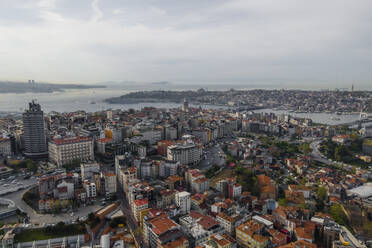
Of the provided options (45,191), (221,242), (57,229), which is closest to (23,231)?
(57,229)

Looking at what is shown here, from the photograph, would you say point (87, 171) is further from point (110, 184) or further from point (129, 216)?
point (129, 216)

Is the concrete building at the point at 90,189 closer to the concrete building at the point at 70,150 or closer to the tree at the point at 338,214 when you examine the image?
the concrete building at the point at 70,150

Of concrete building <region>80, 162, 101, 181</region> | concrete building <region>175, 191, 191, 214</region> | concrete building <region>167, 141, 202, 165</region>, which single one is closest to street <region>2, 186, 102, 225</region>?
concrete building <region>80, 162, 101, 181</region>

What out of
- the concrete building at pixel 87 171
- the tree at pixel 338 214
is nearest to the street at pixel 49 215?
the concrete building at pixel 87 171

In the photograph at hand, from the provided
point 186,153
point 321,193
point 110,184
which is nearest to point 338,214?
point 321,193

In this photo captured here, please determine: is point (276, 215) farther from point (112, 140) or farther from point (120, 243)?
point (112, 140)

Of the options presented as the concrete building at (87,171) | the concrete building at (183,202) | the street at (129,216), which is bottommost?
the street at (129,216)

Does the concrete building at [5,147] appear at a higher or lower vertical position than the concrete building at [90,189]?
higher
